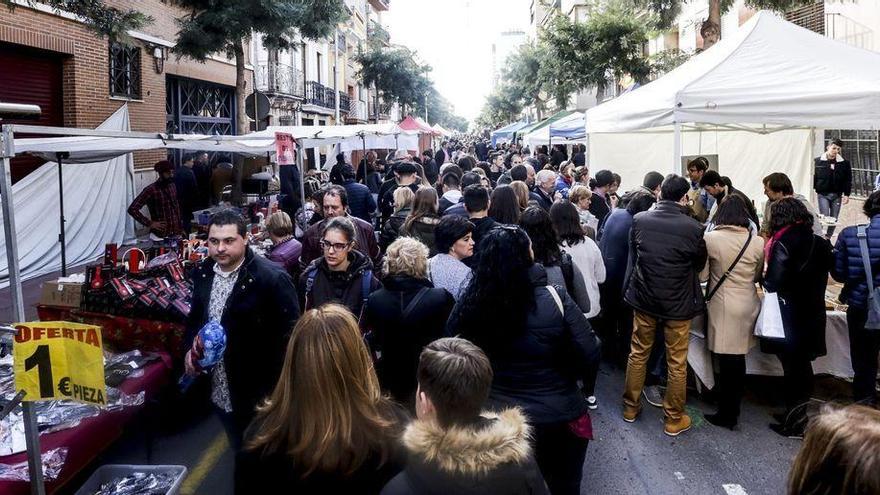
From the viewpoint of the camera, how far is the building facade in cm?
1103

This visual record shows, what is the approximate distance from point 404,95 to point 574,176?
29516 mm

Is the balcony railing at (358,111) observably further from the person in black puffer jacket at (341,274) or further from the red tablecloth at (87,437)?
the person in black puffer jacket at (341,274)

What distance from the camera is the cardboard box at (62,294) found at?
18.2ft

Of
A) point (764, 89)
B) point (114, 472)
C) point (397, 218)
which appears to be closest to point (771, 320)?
point (764, 89)

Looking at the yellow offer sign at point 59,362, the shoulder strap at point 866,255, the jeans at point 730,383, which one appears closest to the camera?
the yellow offer sign at point 59,362

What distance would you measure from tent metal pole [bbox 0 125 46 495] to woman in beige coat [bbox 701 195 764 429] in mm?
4157

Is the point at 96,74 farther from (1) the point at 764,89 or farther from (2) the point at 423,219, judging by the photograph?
(1) the point at 764,89

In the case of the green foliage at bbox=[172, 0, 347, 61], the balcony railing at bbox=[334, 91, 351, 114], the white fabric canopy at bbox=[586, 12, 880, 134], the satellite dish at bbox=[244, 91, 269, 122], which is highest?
the balcony railing at bbox=[334, 91, 351, 114]

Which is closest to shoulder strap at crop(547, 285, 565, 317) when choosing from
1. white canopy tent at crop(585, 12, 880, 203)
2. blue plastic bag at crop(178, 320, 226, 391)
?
blue plastic bag at crop(178, 320, 226, 391)

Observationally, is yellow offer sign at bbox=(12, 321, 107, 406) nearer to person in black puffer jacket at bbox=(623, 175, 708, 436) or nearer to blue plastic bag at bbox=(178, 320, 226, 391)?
blue plastic bag at bbox=(178, 320, 226, 391)

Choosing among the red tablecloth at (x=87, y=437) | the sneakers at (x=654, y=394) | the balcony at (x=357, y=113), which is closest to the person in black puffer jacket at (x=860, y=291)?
the sneakers at (x=654, y=394)

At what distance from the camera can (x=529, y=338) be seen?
299 cm

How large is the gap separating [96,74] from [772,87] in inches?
475

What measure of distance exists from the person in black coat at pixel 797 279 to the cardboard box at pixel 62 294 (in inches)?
213
